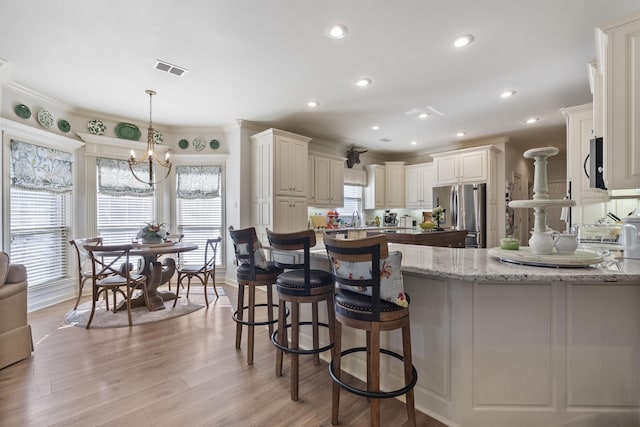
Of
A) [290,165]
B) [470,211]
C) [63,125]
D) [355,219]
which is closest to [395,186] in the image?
[355,219]

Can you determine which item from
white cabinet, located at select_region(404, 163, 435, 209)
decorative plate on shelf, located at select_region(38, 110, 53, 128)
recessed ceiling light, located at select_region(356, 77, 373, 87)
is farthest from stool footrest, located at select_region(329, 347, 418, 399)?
white cabinet, located at select_region(404, 163, 435, 209)

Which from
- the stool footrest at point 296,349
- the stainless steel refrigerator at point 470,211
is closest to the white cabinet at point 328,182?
the stainless steel refrigerator at point 470,211

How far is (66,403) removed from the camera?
190 centimetres

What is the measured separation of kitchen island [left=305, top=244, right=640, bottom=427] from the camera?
59.9 inches

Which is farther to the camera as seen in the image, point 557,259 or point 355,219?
point 355,219

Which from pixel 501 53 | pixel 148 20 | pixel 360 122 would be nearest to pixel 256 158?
pixel 360 122

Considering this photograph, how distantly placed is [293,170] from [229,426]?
365 cm

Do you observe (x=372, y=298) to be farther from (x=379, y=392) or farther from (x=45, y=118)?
(x=45, y=118)

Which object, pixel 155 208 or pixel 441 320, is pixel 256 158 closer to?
pixel 155 208

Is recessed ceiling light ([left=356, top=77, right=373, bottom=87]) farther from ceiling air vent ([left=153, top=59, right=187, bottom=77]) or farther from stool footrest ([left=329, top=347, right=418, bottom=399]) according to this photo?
stool footrest ([left=329, top=347, right=418, bottom=399])

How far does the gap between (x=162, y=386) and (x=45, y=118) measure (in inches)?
A: 153

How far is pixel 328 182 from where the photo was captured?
18.9ft

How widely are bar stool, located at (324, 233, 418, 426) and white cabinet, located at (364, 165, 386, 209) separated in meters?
5.33

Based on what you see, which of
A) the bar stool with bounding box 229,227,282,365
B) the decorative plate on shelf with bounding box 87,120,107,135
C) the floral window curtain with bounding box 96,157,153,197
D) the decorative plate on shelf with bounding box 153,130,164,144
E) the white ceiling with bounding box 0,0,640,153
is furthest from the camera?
the decorative plate on shelf with bounding box 153,130,164,144
